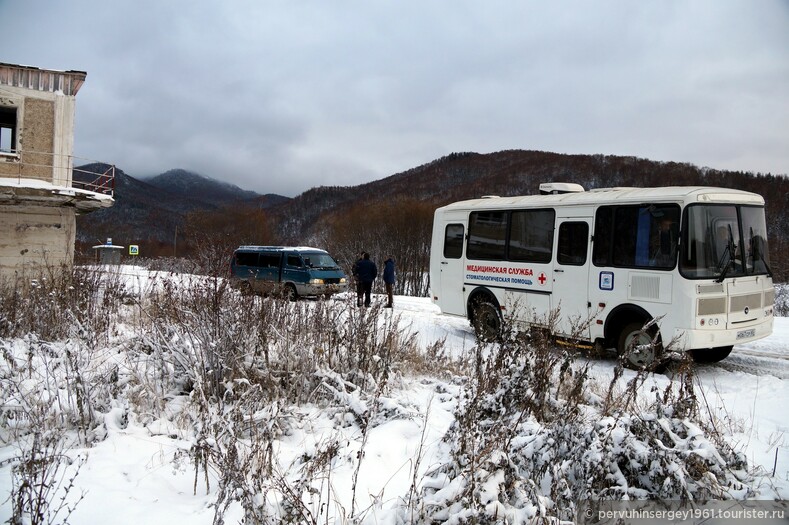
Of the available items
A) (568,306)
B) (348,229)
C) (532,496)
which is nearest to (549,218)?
(568,306)

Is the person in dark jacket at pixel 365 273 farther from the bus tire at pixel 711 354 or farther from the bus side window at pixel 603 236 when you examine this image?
the bus tire at pixel 711 354

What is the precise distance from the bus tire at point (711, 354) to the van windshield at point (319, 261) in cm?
1370

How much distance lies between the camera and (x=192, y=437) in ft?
13.7

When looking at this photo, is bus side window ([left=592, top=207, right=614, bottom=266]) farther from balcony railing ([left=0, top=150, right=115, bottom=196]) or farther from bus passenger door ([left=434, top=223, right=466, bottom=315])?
balcony railing ([left=0, top=150, right=115, bottom=196])

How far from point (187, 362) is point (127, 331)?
10.5ft

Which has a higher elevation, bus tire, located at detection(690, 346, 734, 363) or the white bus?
the white bus

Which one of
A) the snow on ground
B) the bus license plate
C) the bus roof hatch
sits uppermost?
the bus roof hatch

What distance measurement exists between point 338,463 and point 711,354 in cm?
770

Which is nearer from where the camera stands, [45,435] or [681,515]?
Answer: [681,515]

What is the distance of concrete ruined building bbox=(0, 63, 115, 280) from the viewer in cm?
1633

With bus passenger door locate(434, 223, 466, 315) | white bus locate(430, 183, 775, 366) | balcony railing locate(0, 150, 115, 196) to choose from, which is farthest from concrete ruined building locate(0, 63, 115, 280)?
white bus locate(430, 183, 775, 366)

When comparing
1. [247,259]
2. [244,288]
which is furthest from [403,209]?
[244,288]

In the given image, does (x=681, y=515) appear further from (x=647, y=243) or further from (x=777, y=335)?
(x=777, y=335)

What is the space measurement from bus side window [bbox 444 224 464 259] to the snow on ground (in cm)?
552
